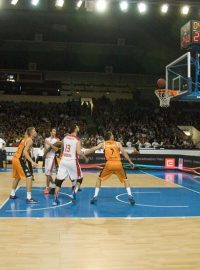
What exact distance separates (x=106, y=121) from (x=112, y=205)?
18.7 meters

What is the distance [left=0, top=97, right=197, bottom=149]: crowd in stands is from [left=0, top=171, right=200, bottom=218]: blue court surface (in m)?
11.1

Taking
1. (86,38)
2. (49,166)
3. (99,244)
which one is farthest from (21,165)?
(86,38)

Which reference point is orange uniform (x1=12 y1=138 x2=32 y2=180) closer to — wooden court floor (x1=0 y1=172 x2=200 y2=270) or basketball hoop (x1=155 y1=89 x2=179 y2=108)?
wooden court floor (x1=0 y1=172 x2=200 y2=270)

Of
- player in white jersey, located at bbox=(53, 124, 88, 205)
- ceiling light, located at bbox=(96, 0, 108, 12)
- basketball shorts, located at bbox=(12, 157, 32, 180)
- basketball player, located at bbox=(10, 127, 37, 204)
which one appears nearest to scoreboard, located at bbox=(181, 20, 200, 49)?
ceiling light, located at bbox=(96, 0, 108, 12)

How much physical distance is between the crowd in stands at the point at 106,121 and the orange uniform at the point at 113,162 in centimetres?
1308

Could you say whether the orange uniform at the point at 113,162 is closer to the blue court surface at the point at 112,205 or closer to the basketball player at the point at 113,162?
the basketball player at the point at 113,162

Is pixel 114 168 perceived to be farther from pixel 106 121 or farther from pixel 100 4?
pixel 106 121

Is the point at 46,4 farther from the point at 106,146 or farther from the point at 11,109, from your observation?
the point at 106,146

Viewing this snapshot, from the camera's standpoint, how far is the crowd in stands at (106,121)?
23844 mm

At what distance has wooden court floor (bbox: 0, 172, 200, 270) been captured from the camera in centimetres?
474

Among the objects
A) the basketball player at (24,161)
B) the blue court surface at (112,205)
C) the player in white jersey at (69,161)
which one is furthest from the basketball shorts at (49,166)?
the player in white jersey at (69,161)

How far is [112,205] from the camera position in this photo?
889 centimetres

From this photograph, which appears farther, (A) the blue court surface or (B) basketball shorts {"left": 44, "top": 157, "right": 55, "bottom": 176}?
(B) basketball shorts {"left": 44, "top": 157, "right": 55, "bottom": 176}

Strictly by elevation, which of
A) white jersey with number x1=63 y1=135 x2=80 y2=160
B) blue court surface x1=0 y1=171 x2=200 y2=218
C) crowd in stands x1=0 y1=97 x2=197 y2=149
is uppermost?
crowd in stands x1=0 y1=97 x2=197 y2=149
